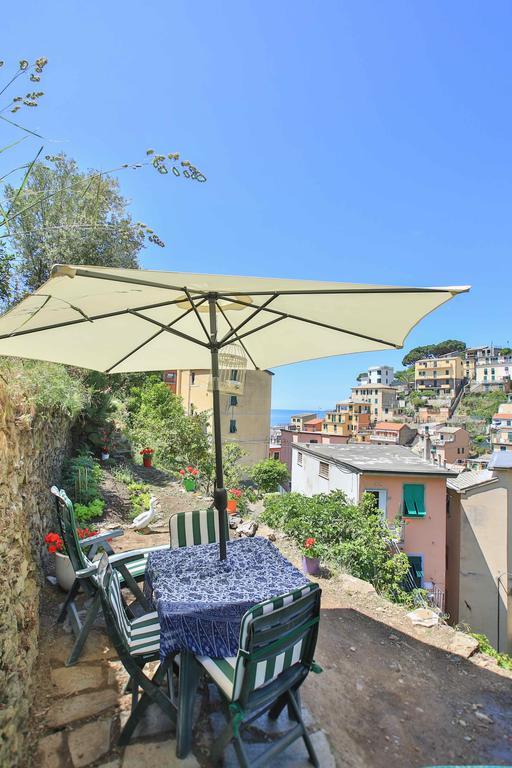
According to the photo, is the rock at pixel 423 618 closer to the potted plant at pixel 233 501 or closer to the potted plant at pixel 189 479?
the potted plant at pixel 233 501

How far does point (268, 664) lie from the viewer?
1569 millimetres

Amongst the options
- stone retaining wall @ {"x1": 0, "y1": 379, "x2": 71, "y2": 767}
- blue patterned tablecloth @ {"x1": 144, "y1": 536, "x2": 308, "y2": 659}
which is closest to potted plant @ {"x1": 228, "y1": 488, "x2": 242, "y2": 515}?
stone retaining wall @ {"x1": 0, "y1": 379, "x2": 71, "y2": 767}

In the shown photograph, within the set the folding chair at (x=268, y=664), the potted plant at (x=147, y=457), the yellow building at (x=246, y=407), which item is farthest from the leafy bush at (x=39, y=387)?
the yellow building at (x=246, y=407)

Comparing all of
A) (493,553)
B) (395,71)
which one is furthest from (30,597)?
(493,553)

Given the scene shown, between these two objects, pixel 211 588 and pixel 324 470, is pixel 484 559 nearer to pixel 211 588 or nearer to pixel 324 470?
pixel 324 470

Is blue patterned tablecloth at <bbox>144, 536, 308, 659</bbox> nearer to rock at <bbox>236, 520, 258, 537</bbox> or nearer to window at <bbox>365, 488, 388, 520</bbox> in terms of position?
rock at <bbox>236, 520, 258, 537</bbox>

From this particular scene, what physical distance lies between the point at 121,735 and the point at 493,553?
51.8ft

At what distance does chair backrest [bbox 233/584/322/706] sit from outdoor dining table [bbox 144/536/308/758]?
1.09 feet

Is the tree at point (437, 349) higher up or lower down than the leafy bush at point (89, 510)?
higher up

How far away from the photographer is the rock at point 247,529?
558cm

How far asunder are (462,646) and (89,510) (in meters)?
4.60

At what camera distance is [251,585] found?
220cm

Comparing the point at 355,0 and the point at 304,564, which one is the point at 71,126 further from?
the point at 304,564

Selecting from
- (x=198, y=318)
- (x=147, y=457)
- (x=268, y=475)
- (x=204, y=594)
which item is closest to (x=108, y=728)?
(x=204, y=594)
